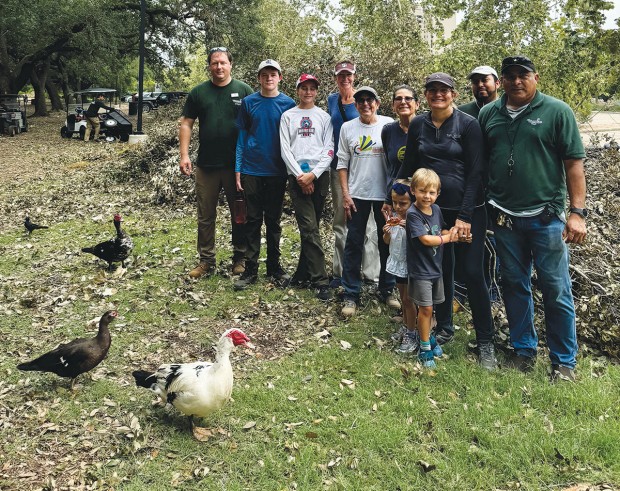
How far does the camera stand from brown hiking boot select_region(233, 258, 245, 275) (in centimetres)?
691

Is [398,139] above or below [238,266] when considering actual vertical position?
above

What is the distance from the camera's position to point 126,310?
6.05 m

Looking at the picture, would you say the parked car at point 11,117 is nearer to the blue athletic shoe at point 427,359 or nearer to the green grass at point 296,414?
the green grass at point 296,414

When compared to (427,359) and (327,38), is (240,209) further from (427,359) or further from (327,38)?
(327,38)

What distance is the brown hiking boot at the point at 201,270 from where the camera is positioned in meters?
6.82

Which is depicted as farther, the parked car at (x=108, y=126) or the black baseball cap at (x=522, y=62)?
the parked car at (x=108, y=126)

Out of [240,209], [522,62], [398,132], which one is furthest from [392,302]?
[522,62]

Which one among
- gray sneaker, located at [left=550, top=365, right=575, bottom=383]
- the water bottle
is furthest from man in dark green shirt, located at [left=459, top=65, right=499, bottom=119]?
the water bottle

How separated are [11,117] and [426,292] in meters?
23.8

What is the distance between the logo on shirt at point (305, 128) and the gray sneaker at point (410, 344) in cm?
238

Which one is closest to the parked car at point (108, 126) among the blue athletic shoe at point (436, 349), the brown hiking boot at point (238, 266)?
the brown hiking boot at point (238, 266)

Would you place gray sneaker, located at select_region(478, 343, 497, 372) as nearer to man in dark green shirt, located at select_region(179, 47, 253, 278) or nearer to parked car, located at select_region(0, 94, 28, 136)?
man in dark green shirt, located at select_region(179, 47, 253, 278)

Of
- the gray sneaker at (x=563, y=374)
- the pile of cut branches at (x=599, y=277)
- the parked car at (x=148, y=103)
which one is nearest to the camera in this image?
the gray sneaker at (x=563, y=374)

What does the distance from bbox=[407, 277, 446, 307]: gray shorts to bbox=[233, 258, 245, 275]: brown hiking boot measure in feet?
9.55
